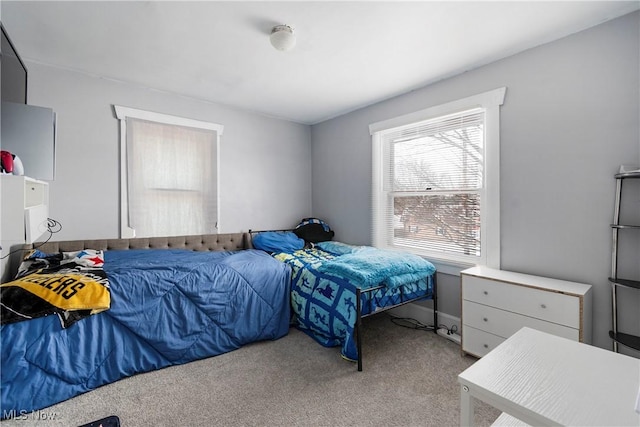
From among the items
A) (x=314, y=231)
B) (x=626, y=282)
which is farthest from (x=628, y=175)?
(x=314, y=231)

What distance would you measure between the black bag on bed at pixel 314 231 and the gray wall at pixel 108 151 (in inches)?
16.2

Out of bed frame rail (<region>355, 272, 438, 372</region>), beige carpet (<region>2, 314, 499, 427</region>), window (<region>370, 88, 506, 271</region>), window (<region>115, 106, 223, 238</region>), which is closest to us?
beige carpet (<region>2, 314, 499, 427</region>)

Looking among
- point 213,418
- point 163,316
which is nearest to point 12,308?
point 163,316

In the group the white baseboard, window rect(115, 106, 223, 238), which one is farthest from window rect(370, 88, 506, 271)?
window rect(115, 106, 223, 238)

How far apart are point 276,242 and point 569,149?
9.35 ft

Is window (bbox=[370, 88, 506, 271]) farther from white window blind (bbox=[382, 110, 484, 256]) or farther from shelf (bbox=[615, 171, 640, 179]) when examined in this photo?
shelf (bbox=[615, 171, 640, 179])

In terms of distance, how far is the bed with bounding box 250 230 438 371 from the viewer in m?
2.15

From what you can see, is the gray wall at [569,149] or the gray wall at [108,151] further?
the gray wall at [108,151]

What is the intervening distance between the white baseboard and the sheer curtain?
2376 mm

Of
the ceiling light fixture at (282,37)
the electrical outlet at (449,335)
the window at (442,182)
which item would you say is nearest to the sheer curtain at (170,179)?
the ceiling light fixture at (282,37)

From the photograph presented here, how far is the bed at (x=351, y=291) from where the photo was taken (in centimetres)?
215

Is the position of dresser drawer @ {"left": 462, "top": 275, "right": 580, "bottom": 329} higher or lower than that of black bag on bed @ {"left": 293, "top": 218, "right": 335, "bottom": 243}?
lower

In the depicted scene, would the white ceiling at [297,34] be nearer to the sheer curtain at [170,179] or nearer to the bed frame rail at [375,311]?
the sheer curtain at [170,179]

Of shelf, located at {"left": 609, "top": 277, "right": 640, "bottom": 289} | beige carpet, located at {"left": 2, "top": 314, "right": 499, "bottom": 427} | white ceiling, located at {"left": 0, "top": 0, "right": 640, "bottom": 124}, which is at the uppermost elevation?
white ceiling, located at {"left": 0, "top": 0, "right": 640, "bottom": 124}
